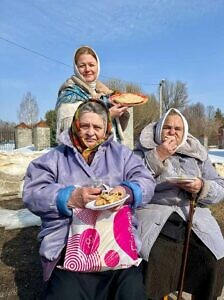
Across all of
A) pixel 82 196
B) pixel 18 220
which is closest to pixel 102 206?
pixel 82 196

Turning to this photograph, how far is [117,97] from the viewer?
2881mm

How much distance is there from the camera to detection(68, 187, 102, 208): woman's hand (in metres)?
2.02

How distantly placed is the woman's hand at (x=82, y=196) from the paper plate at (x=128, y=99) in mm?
977

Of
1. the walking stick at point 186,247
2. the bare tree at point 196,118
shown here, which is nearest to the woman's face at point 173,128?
the walking stick at point 186,247

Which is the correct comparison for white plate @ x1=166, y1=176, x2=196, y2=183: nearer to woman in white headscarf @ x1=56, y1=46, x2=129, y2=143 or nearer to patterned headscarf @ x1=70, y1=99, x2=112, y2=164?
patterned headscarf @ x1=70, y1=99, x2=112, y2=164

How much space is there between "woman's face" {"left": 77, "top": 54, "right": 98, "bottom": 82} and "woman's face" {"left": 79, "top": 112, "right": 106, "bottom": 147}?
Answer: 674mm

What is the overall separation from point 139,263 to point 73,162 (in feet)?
2.38

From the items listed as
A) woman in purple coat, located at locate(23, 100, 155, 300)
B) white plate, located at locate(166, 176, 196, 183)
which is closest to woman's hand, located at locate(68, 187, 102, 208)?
woman in purple coat, located at locate(23, 100, 155, 300)

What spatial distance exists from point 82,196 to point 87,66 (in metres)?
1.24

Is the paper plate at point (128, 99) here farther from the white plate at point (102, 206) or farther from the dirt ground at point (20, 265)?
the dirt ground at point (20, 265)

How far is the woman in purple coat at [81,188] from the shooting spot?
82.0 inches

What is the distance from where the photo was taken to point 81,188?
81.7 inches

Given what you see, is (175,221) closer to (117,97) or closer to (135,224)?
(135,224)

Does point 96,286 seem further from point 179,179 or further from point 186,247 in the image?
point 179,179
